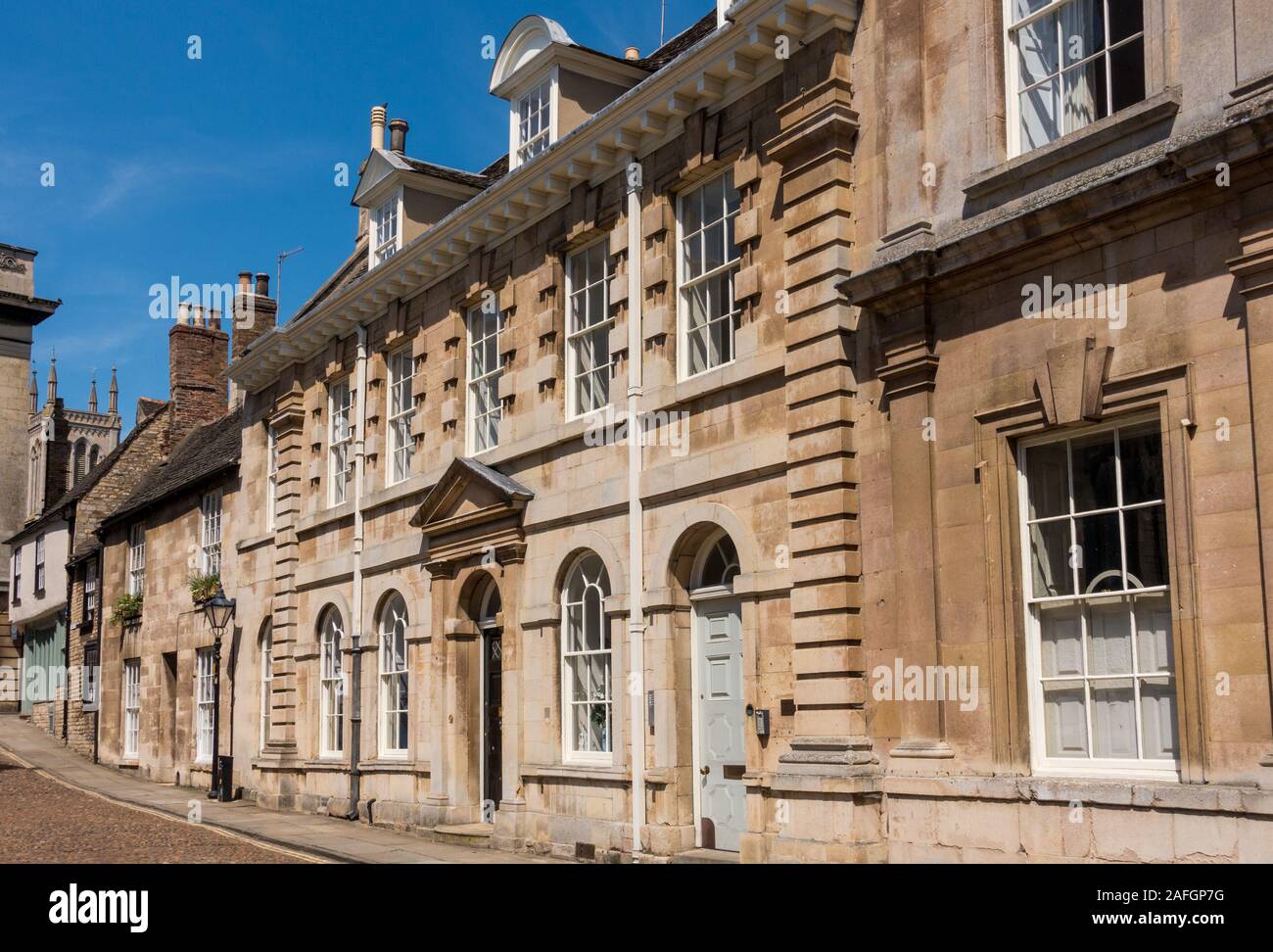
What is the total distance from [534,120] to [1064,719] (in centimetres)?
1100

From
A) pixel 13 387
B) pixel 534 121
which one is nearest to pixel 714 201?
pixel 534 121

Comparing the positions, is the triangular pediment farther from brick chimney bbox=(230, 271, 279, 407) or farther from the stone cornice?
brick chimney bbox=(230, 271, 279, 407)

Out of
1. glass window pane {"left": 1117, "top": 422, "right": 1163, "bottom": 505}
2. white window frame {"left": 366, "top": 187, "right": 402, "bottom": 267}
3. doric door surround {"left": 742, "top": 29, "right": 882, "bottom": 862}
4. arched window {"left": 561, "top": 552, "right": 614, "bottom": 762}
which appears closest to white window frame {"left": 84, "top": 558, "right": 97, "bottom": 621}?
white window frame {"left": 366, "top": 187, "right": 402, "bottom": 267}

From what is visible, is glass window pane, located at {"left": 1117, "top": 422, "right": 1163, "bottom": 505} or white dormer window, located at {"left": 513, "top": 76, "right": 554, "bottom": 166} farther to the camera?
white dormer window, located at {"left": 513, "top": 76, "right": 554, "bottom": 166}

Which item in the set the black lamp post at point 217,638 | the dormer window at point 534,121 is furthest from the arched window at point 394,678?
the dormer window at point 534,121

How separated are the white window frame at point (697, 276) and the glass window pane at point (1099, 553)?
172 inches

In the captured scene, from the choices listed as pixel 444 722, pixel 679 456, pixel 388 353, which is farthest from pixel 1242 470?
pixel 388 353

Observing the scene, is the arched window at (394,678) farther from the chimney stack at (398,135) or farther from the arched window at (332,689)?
the chimney stack at (398,135)

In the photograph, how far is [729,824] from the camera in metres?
13.3

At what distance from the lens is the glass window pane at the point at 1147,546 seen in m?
9.38

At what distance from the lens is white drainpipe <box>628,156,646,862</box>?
1390 centimetres

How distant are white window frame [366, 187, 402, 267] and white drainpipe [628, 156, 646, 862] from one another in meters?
6.99
